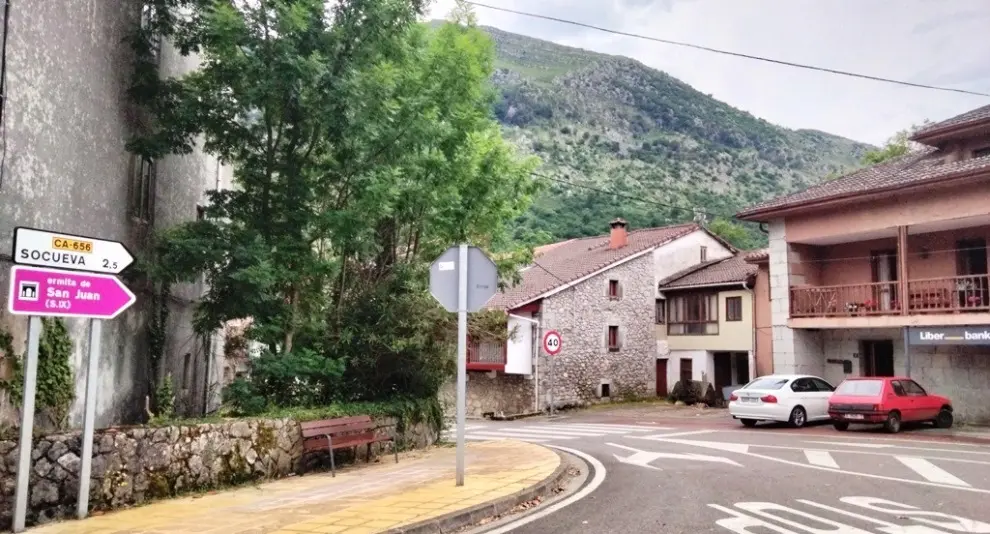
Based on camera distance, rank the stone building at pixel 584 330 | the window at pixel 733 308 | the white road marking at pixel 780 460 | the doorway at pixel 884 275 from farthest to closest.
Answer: the window at pixel 733 308 → the stone building at pixel 584 330 → the doorway at pixel 884 275 → the white road marking at pixel 780 460

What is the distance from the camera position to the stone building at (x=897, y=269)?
2108 centimetres

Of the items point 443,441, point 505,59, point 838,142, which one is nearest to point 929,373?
point 443,441

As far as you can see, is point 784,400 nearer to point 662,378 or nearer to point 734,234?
point 662,378

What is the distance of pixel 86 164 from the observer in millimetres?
10789

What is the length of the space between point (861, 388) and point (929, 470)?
8.10 meters

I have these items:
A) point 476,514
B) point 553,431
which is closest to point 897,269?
point 553,431

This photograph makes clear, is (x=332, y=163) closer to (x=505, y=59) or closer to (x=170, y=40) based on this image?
(x=170, y=40)

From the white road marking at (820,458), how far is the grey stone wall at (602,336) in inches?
705

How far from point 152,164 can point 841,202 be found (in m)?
19.6

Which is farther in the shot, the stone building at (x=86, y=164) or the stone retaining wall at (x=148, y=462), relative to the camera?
the stone building at (x=86, y=164)

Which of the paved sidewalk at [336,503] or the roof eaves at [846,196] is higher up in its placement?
the roof eaves at [846,196]

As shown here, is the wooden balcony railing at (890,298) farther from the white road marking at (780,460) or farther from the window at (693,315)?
the white road marking at (780,460)

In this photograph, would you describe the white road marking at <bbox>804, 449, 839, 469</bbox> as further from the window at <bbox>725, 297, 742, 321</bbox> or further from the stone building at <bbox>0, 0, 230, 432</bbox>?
the window at <bbox>725, 297, 742, 321</bbox>

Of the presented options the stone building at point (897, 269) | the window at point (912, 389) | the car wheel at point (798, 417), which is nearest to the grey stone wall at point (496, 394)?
the stone building at point (897, 269)
